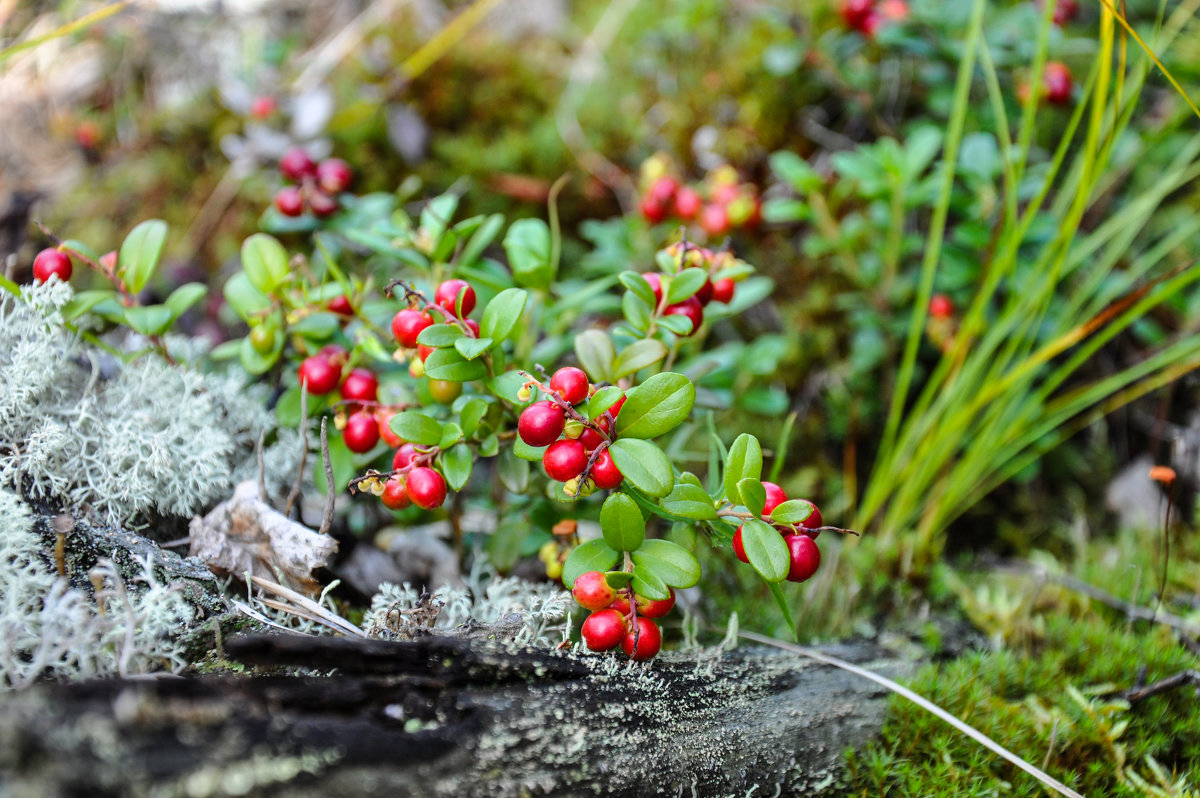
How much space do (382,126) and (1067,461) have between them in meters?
2.96

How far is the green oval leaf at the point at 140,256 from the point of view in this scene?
1529mm

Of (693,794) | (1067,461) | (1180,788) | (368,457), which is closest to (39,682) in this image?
(368,457)

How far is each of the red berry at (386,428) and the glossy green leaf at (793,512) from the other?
704mm

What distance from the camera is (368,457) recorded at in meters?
1.49

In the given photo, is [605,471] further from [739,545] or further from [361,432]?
[361,432]

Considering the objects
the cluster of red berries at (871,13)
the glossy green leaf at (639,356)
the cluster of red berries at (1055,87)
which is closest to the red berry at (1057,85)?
the cluster of red berries at (1055,87)

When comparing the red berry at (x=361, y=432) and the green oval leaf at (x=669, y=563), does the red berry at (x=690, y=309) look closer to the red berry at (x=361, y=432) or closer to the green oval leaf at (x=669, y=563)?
the green oval leaf at (x=669, y=563)

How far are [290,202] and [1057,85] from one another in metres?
2.56

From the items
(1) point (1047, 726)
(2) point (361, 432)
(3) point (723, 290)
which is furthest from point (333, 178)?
(1) point (1047, 726)

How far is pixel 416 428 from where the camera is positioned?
1.24 m

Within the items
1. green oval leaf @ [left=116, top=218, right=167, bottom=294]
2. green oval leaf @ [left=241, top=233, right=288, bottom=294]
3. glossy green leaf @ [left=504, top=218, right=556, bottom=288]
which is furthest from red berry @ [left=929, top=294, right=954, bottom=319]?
green oval leaf @ [left=116, top=218, right=167, bottom=294]

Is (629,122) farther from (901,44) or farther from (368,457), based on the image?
(368,457)

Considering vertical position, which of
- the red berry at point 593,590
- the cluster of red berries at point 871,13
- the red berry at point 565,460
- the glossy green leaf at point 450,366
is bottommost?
the red berry at point 593,590

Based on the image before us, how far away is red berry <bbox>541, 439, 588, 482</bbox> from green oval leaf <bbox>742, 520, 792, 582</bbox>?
0.91ft
